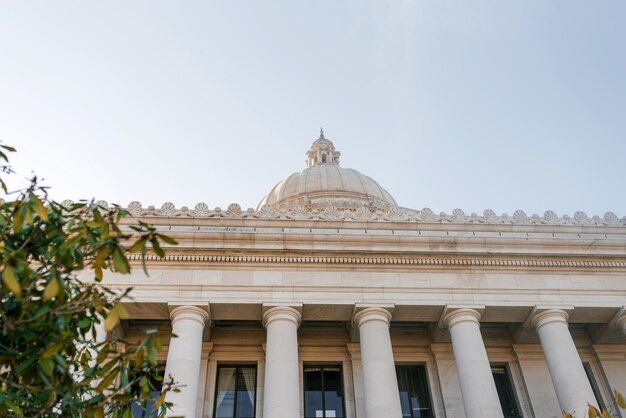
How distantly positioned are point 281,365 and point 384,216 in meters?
9.38

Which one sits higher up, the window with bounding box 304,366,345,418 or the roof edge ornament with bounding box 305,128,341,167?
the roof edge ornament with bounding box 305,128,341,167

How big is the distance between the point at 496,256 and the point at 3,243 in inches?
886

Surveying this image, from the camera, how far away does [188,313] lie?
24.6 meters

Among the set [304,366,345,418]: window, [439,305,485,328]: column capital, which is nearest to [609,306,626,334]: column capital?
A: [439,305,485,328]: column capital

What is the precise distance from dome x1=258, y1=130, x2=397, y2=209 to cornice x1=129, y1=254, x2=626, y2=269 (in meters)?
24.0

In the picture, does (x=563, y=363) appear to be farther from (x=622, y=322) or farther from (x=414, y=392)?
(x=414, y=392)

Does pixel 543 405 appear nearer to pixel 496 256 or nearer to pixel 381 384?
pixel 496 256

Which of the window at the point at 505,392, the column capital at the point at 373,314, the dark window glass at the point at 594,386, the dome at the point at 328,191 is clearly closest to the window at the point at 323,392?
the column capital at the point at 373,314

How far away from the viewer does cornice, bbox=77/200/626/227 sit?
2812cm

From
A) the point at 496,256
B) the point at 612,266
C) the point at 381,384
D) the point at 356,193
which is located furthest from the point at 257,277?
the point at 356,193

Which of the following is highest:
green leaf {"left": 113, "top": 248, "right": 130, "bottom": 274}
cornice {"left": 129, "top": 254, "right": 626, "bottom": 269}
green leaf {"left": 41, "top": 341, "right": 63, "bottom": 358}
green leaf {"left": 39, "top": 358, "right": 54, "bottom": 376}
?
cornice {"left": 129, "top": 254, "right": 626, "bottom": 269}

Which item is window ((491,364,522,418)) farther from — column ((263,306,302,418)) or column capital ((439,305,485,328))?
column ((263,306,302,418))

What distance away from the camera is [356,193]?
5606cm

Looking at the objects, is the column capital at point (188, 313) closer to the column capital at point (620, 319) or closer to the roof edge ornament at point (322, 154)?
the column capital at point (620, 319)
